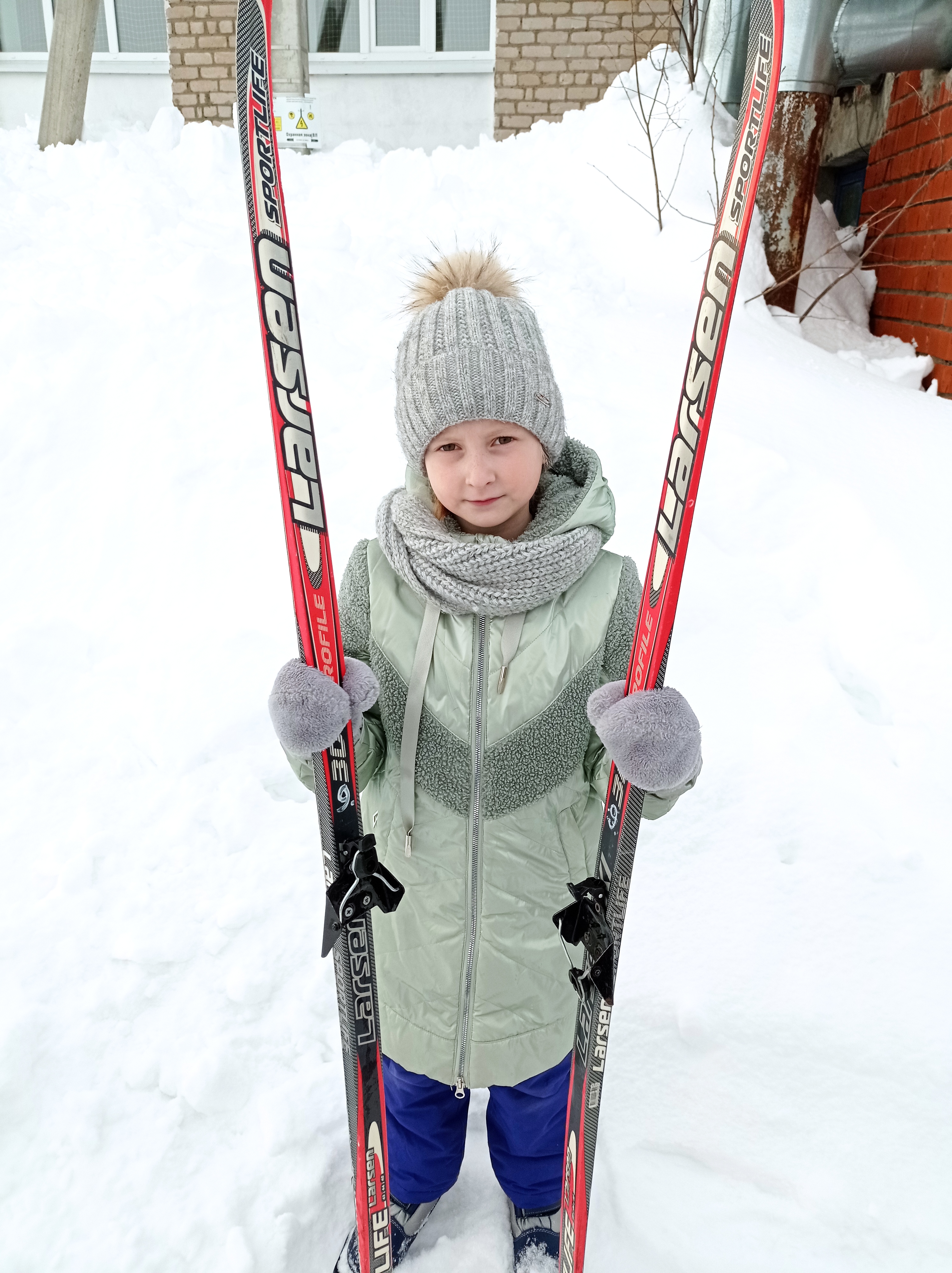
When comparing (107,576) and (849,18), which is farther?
A: (849,18)

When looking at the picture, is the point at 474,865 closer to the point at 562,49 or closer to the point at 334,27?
the point at 562,49

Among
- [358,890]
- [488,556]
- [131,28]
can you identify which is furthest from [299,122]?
[358,890]

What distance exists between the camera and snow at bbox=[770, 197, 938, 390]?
459cm

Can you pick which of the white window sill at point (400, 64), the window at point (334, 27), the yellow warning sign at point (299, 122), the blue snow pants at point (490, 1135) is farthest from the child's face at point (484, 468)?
the window at point (334, 27)

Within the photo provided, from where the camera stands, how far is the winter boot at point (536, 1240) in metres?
1.74

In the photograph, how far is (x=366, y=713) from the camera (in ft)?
5.01

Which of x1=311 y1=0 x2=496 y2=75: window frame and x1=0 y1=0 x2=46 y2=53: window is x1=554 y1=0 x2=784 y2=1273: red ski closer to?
x1=311 y1=0 x2=496 y2=75: window frame

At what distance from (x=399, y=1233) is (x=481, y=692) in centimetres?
117

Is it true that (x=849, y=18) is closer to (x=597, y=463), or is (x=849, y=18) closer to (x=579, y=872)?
(x=597, y=463)

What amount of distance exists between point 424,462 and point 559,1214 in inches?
59.1

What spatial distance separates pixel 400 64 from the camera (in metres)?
9.15

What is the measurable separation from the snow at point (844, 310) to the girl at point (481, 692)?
373 centimetres

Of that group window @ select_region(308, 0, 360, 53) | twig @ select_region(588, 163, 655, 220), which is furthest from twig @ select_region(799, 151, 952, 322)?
window @ select_region(308, 0, 360, 53)

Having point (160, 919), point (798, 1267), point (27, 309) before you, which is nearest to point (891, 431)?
point (798, 1267)
